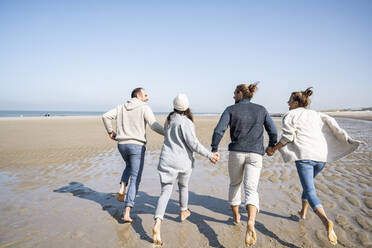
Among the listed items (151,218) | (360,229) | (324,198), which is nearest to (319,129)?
(360,229)

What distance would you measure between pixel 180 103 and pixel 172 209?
2178 millimetres

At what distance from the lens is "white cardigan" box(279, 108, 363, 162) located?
3.15 metres

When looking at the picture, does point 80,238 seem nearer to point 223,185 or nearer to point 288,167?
point 223,185

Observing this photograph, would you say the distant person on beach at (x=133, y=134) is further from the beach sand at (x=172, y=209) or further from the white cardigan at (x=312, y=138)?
the white cardigan at (x=312, y=138)

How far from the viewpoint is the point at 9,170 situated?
272 inches

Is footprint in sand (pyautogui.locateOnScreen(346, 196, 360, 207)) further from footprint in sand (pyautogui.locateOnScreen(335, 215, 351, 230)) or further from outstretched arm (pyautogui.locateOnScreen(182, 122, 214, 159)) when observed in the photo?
outstretched arm (pyautogui.locateOnScreen(182, 122, 214, 159))

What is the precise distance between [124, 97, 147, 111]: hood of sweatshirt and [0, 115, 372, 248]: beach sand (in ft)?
6.24

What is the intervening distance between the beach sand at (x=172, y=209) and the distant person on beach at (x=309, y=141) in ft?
2.21

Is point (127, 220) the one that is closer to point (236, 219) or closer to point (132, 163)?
point (132, 163)

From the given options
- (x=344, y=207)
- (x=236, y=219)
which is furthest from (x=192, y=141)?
(x=344, y=207)

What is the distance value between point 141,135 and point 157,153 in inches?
231

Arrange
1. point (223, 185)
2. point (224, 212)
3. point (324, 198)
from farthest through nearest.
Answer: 1. point (223, 185)
2. point (324, 198)
3. point (224, 212)

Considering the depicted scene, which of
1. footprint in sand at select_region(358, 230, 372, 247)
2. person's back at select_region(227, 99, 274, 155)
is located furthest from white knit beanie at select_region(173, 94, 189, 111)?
footprint in sand at select_region(358, 230, 372, 247)

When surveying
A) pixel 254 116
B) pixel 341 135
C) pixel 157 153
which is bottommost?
pixel 157 153
